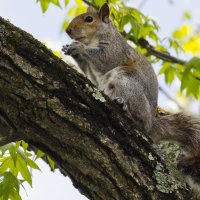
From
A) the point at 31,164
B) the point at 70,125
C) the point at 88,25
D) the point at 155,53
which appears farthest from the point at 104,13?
the point at 70,125

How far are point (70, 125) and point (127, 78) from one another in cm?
161

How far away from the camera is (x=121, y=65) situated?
16.0 feet

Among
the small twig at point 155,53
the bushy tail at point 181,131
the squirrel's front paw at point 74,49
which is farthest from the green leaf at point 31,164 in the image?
the small twig at point 155,53

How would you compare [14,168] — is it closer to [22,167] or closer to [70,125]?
[22,167]

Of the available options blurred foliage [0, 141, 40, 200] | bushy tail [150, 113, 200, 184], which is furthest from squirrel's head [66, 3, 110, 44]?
blurred foliage [0, 141, 40, 200]

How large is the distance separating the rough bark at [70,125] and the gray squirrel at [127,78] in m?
0.53

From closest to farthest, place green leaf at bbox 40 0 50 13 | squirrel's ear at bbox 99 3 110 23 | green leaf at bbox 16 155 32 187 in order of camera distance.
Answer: green leaf at bbox 16 155 32 187, green leaf at bbox 40 0 50 13, squirrel's ear at bbox 99 3 110 23

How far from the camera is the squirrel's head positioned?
5371 mm

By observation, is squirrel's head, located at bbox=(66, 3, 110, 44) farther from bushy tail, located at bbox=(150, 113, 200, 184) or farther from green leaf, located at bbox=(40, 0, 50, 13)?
bushy tail, located at bbox=(150, 113, 200, 184)

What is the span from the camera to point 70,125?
2918 millimetres

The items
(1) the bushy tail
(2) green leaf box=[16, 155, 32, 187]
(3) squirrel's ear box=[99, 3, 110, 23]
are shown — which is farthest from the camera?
(3) squirrel's ear box=[99, 3, 110, 23]

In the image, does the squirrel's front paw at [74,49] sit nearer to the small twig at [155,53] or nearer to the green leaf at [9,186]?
the small twig at [155,53]

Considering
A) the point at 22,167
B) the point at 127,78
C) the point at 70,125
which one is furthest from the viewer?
the point at 127,78

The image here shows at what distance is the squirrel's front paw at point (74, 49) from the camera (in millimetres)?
4738
